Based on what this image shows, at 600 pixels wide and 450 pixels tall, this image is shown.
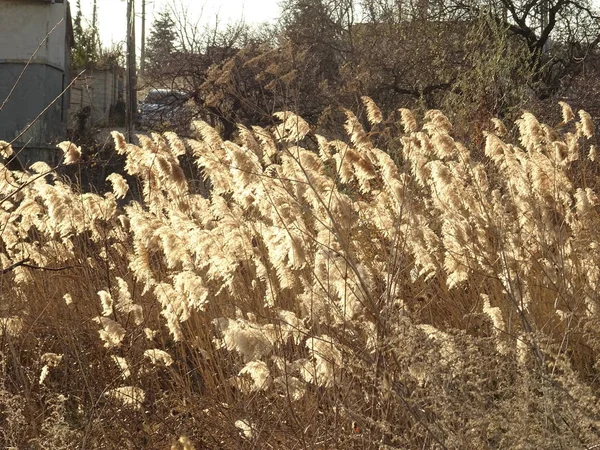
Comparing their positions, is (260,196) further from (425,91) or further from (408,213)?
(425,91)

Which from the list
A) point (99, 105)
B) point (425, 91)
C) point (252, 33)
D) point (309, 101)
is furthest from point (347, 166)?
point (99, 105)

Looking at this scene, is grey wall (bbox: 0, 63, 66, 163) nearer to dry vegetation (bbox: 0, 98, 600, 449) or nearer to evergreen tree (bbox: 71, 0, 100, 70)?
evergreen tree (bbox: 71, 0, 100, 70)

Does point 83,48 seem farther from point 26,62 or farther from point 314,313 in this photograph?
point 314,313

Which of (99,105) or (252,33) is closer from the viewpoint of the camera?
(252,33)

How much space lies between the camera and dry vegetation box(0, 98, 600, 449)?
3.05m

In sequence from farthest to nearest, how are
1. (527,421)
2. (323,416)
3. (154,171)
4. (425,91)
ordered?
(425,91)
(154,171)
(323,416)
(527,421)

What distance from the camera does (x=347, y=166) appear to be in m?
4.95

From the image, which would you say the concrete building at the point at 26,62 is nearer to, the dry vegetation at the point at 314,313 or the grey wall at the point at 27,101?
the grey wall at the point at 27,101

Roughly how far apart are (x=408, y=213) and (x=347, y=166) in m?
0.43

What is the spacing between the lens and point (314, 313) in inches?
142

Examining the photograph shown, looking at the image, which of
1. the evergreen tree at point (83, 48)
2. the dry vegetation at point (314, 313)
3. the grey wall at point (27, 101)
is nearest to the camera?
the dry vegetation at point (314, 313)

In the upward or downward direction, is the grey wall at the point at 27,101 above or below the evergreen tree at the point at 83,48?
below

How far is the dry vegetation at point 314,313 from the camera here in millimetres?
3051

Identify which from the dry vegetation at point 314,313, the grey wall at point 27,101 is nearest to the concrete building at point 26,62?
the grey wall at point 27,101
